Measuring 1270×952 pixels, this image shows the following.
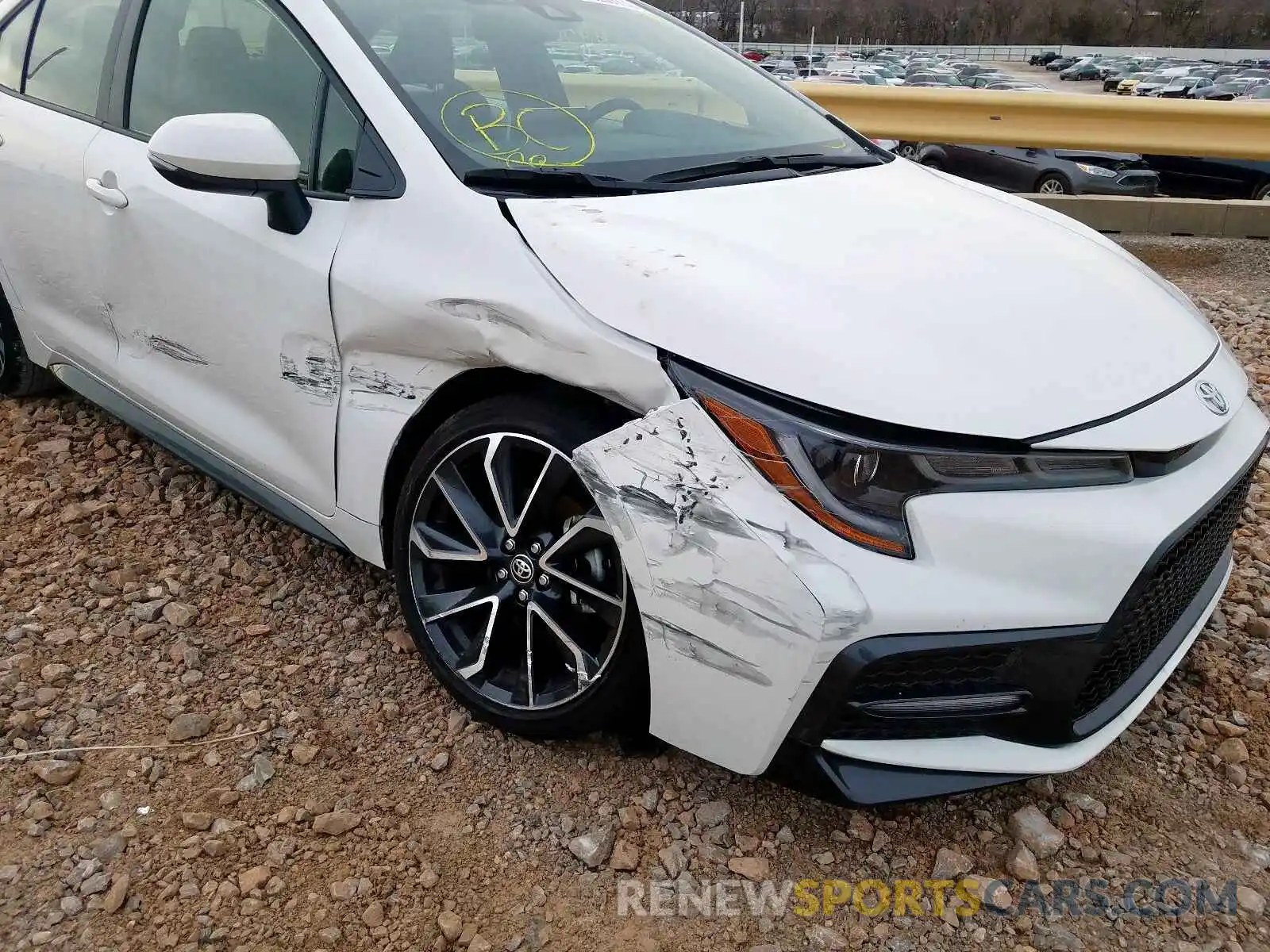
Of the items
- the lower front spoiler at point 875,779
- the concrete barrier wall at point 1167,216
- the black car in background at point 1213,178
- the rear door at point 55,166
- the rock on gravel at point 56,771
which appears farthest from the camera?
the black car in background at point 1213,178

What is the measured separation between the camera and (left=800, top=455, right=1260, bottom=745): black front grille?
153 centimetres

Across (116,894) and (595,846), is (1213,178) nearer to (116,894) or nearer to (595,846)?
(595,846)

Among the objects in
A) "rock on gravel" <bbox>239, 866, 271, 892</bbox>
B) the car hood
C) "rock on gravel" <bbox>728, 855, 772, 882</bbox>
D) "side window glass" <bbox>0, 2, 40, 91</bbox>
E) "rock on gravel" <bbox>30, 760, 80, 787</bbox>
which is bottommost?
"rock on gravel" <bbox>239, 866, 271, 892</bbox>

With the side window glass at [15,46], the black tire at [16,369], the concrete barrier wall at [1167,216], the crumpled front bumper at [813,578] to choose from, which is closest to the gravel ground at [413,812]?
the crumpled front bumper at [813,578]

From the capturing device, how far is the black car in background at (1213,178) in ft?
32.3

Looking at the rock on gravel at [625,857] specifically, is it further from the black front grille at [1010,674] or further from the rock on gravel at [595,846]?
the black front grille at [1010,674]

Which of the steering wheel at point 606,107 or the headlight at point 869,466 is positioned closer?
the headlight at point 869,466

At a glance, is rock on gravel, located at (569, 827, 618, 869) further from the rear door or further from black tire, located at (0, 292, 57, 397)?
black tire, located at (0, 292, 57, 397)

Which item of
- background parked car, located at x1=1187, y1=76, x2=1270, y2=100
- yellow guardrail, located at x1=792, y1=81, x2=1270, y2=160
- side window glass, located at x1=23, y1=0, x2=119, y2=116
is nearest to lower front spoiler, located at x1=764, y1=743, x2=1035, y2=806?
side window glass, located at x1=23, y1=0, x2=119, y2=116

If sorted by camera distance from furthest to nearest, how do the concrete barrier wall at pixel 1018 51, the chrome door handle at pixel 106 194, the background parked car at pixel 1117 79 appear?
1. the concrete barrier wall at pixel 1018 51
2. the background parked car at pixel 1117 79
3. the chrome door handle at pixel 106 194

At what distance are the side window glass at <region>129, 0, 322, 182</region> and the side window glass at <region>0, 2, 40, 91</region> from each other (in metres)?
0.72

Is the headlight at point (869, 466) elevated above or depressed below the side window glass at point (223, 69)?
below

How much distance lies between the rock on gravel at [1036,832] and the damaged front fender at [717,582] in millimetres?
587

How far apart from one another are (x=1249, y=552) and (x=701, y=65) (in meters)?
2.13
